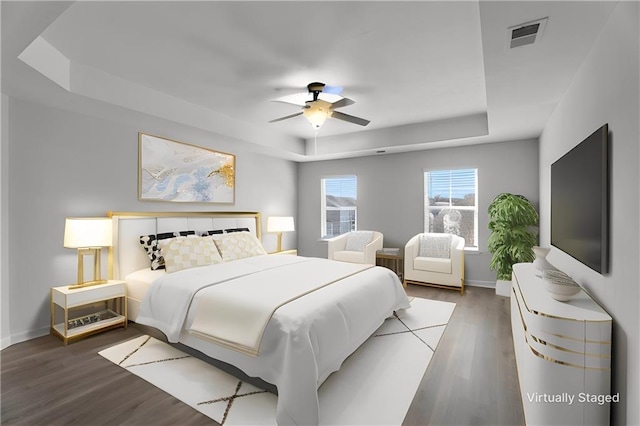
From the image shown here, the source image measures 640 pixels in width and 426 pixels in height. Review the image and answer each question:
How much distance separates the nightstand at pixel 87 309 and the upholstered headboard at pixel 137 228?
0.81 feet

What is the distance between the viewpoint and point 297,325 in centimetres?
202

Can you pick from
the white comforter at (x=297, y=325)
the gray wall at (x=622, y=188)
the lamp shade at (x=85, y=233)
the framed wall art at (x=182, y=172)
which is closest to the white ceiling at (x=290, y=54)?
the gray wall at (x=622, y=188)

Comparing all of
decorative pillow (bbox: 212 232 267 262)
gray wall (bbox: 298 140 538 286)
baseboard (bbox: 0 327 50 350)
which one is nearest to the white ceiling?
gray wall (bbox: 298 140 538 286)

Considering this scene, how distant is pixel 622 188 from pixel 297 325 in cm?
194

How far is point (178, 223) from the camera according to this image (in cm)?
417

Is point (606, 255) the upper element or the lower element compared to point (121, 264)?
upper

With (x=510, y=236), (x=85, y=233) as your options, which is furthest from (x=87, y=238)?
(x=510, y=236)

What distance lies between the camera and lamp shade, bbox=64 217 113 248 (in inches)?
118

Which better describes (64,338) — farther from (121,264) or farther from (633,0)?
(633,0)

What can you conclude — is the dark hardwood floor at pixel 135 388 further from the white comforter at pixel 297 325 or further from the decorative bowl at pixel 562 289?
the decorative bowl at pixel 562 289

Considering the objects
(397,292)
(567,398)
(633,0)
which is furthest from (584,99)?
(397,292)

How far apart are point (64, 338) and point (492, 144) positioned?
240 inches

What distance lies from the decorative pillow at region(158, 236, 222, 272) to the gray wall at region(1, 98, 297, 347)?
2.57 ft

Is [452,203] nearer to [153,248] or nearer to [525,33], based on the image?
[525,33]
